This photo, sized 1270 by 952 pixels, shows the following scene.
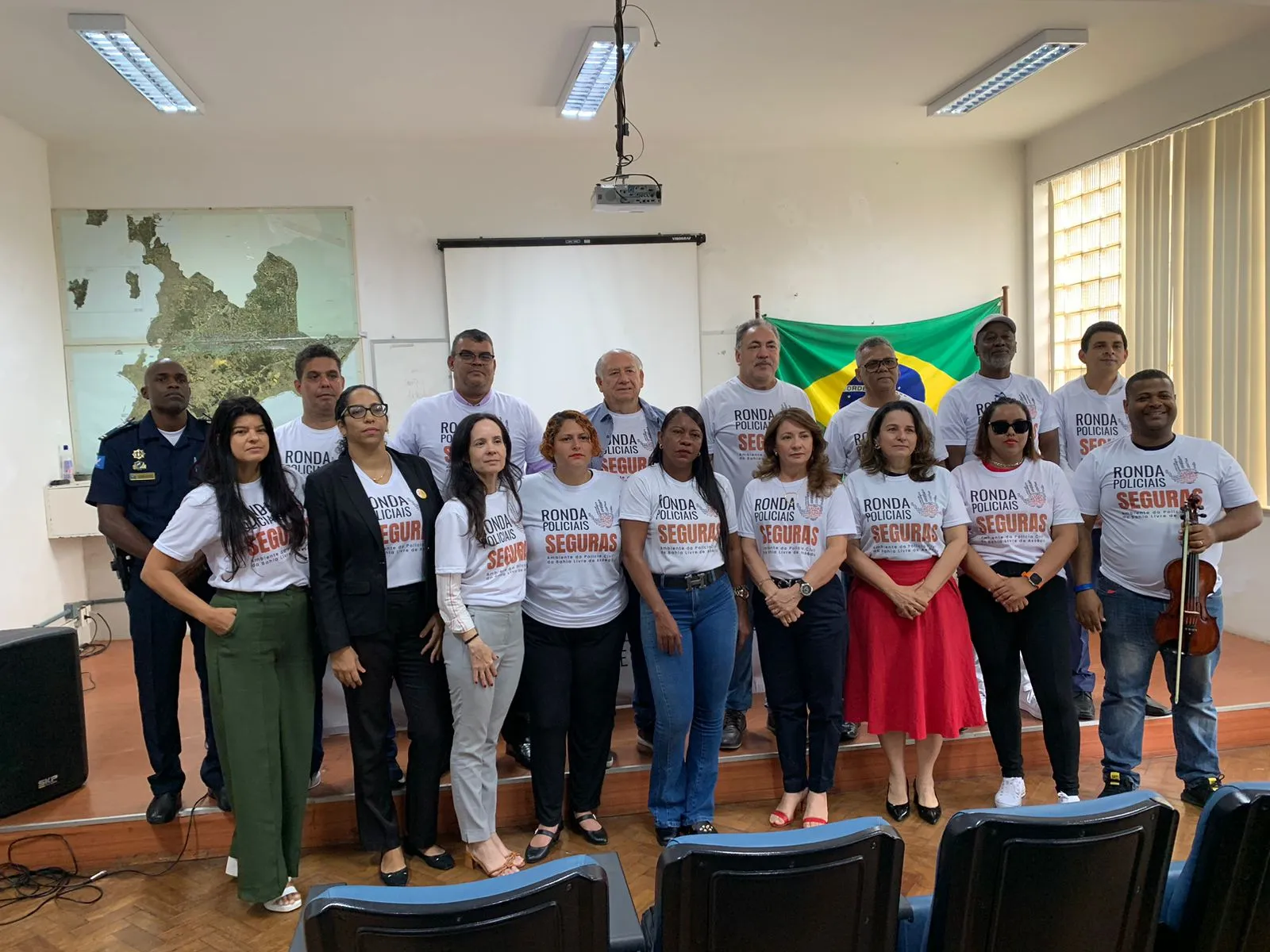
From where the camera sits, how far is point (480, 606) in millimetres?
2783

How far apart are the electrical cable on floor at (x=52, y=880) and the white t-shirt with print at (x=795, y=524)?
7.36 feet

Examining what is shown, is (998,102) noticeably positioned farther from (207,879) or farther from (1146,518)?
(207,879)

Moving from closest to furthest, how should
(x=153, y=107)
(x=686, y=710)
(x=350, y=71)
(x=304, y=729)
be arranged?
1. (x=304, y=729)
2. (x=686, y=710)
3. (x=350, y=71)
4. (x=153, y=107)

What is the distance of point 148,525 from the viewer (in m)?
3.15

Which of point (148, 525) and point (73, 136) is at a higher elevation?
point (73, 136)

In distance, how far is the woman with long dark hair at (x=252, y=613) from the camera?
260 centimetres

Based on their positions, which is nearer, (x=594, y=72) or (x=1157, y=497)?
(x=1157, y=497)

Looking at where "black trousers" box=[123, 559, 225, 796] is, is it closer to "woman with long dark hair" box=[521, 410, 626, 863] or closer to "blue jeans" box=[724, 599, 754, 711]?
"woman with long dark hair" box=[521, 410, 626, 863]

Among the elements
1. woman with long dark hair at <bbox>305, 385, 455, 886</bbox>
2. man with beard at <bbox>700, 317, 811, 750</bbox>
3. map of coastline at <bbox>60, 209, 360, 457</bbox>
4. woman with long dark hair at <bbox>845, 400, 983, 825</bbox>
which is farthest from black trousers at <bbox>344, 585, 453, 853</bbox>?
map of coastline at <bbox>60, 209, 360, 457</bbox>

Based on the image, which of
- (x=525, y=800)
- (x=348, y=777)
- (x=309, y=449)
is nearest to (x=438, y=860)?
(x=525, y=800)

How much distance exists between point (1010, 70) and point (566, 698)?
4379 millimetres

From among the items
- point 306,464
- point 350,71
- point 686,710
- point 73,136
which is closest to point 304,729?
point 306,464

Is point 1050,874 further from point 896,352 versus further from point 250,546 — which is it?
point 896,352

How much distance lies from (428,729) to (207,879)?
97cm
